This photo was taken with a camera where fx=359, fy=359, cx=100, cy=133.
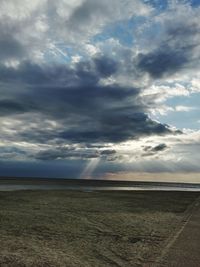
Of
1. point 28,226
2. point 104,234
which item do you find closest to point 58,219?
point 28,226

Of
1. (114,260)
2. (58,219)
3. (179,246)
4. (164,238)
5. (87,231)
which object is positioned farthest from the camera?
(58,219)

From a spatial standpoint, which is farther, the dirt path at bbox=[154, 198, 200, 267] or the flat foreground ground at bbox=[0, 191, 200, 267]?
the flat foreground ground at bbox=[0, 191, 200, 267]

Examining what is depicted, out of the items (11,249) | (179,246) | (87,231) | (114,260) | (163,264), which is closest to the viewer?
(163,264)

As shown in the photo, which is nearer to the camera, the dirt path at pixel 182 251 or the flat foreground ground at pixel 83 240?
the dirt path at pixel 182 251

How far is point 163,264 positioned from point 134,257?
1.76m

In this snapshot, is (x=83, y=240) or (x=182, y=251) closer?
(x=182, y=251)

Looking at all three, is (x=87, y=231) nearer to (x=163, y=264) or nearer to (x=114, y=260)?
(x=114, y=260)

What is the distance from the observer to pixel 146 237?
17500mm

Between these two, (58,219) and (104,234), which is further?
(58,219)

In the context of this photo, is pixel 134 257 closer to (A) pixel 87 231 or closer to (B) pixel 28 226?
(A) pixel 87 231

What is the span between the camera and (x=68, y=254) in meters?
13.1

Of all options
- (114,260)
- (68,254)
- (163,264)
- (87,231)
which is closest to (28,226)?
(87,231)

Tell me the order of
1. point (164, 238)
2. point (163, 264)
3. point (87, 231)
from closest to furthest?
1. point (163, 264)
2. point (164, 238)
3. point (87, 231)

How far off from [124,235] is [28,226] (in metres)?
5.48
